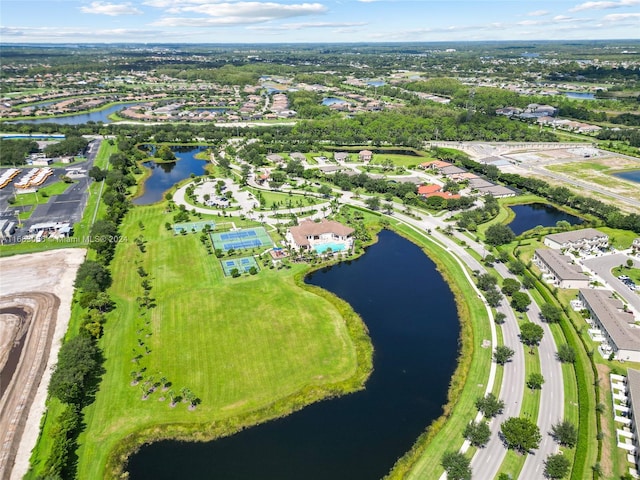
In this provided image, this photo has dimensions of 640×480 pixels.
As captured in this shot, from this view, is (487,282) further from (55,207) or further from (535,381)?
(55,207)

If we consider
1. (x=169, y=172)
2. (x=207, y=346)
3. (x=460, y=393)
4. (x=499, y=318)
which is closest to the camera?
(x=460, y=393)

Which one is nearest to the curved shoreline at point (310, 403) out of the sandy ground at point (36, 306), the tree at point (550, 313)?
the sandy ground at point (36, 306)

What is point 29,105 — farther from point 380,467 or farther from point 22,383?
point 380,467

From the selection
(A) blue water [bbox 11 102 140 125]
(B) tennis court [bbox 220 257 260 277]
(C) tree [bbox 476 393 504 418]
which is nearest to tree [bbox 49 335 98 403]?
(B) tennis court [bbox 220 257 260 277]

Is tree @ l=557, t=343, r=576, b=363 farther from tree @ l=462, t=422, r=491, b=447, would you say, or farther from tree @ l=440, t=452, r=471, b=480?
tree @ l=440, t=452, r=471, b=480

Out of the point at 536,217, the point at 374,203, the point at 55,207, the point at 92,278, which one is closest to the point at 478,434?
the point at 92,278

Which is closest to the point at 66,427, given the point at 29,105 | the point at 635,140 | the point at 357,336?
the point at 357,336
